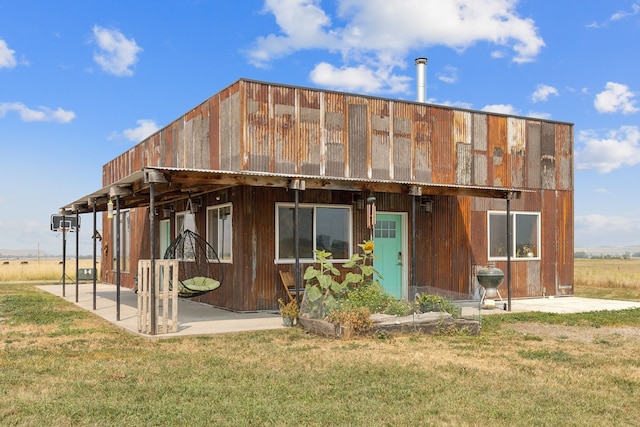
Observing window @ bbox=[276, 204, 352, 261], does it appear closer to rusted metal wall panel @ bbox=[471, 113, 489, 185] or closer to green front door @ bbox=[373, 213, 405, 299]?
green front door @ bbox=[373, 213, 405, 299]

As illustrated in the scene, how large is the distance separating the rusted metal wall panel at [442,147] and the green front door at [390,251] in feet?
4.65

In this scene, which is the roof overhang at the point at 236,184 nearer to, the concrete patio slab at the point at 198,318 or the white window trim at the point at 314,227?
the white window trim at the point at 314,227

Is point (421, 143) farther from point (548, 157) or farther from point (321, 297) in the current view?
point (321, 297)

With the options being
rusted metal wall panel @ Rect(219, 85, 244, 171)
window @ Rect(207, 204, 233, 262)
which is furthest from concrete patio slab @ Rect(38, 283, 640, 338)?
rusted metal wall panel @ Rect(219, 85, 244, 171)

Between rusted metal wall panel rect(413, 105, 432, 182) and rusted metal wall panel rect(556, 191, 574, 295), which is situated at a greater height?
rusted metal wall panel rect(413, 105, 432, 182)

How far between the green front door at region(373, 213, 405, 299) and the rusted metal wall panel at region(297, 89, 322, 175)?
1786mm

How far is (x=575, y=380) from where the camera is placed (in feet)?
19.2

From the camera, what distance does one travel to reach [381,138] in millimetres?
12500

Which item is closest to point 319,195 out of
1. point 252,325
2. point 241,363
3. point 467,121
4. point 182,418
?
point 252,325

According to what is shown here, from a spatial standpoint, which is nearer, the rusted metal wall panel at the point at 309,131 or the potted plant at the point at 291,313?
the potted plant at the point at 291,313

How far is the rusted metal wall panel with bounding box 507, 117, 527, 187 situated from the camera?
46.4 ft

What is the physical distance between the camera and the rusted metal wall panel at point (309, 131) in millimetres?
11602

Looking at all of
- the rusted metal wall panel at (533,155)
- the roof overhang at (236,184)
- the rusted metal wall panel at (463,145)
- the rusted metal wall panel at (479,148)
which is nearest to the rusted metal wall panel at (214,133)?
the roof overhang at (236,184)

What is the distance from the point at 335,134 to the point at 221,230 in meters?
2.85
